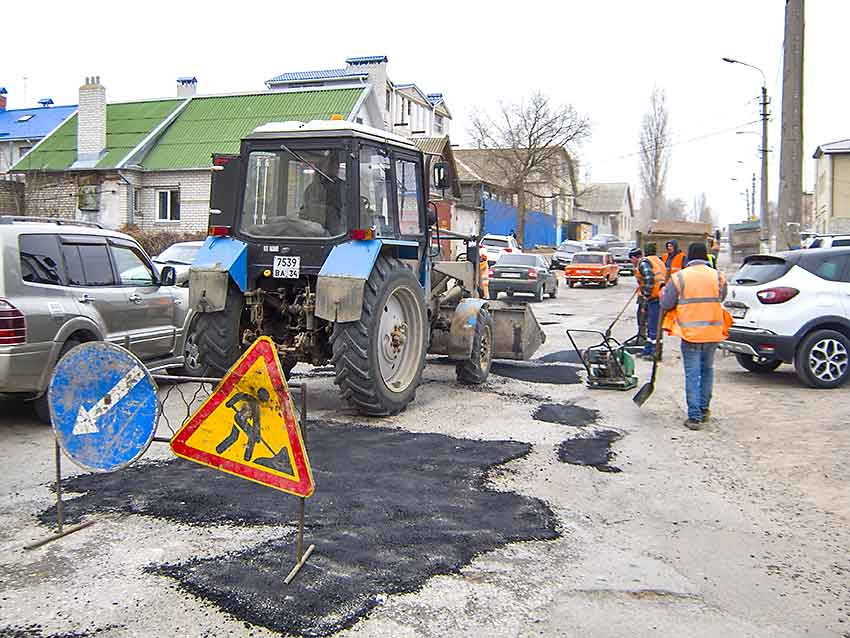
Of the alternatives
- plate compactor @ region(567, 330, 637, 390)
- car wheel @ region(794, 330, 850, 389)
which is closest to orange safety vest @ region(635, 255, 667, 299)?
plate compactor @ region(567, 330, 637, 390)

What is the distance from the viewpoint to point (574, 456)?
23.9 feet

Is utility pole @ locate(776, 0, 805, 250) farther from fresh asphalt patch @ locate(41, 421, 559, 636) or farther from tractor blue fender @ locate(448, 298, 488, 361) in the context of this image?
fresh asphalt patch @ locate(41, 421, 559, 636)

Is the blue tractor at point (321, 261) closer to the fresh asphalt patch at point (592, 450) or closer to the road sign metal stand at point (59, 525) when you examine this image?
the fresh asphalt patch at point (592, 450)

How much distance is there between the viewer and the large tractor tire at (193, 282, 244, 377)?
328 inches

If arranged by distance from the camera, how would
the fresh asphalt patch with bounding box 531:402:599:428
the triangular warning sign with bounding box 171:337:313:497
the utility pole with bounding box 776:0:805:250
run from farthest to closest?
1. the utility pole with bounding box 776:0:805:250
2. the fresh asphalt patch with bounding box 531:402:599:428
3. the triangular warning sign with bounding box 171:337:313:497

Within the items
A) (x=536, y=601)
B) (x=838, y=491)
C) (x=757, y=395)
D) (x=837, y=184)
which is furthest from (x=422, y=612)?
(x=837, y=184)

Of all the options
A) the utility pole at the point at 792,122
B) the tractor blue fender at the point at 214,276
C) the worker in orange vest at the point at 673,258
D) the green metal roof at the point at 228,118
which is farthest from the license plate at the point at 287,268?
the green metal roof at the point at 228,118

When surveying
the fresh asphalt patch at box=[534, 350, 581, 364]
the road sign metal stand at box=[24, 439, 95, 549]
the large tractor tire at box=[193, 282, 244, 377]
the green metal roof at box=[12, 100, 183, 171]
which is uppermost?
the green metal roof at box=[12, 100, 183, 171]

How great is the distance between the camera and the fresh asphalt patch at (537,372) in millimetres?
11430

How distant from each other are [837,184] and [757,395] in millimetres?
35707

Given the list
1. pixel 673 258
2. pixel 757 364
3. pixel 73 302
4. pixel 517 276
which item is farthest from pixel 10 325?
pixel 517 276

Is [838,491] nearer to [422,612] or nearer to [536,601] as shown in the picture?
[536,601]

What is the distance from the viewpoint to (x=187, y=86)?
134 feet

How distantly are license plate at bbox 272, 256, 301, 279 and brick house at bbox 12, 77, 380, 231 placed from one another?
980 inches
